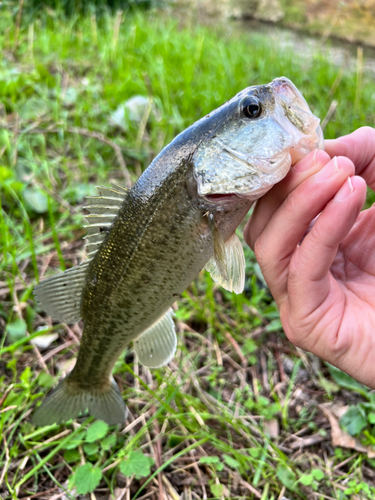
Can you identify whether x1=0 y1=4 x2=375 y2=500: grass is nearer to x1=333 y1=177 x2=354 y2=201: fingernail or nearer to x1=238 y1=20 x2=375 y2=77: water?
x1=333 y1=177 x2=354 y2=201: fingernail

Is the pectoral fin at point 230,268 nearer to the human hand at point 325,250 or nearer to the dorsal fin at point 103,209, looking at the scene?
the human hand at point 325,250

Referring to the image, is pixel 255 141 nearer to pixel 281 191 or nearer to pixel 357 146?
pixel 281 191

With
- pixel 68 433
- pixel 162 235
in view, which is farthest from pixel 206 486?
pixel 162 235

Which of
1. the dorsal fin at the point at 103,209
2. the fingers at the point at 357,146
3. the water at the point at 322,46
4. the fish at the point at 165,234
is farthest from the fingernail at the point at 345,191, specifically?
the water at the point at 322,46

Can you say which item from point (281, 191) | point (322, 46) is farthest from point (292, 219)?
point (322, 46)

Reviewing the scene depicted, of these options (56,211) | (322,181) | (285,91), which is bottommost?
(56,211)

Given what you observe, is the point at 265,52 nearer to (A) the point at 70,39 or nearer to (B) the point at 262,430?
(A) the point at 70,39
